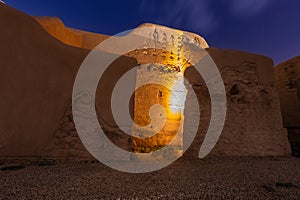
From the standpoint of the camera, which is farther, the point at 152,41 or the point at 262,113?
the point at 152,41

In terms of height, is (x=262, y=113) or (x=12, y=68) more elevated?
(x=12, y=68)

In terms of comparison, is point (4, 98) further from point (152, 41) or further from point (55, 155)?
point (152, 41)

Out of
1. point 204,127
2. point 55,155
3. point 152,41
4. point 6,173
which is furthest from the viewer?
point 152,41

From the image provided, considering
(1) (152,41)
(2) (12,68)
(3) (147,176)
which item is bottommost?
(3) (147,176)

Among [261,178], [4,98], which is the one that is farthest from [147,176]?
[4,98]

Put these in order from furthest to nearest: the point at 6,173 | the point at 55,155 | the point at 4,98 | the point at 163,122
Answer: the point at 163,122, the point at 55,155, the point at 4,98, the point at 6,173

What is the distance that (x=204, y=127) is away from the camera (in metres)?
3.73

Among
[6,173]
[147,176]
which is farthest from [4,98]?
[147,176]

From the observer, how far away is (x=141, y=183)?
195 centimetres

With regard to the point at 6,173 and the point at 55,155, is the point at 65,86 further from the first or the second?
Answer: the point at 6,173

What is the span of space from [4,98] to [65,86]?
0.95 m

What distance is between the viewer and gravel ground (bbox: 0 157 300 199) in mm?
1594

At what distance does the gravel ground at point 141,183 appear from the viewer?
62.7 inches

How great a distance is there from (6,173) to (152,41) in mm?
8957
